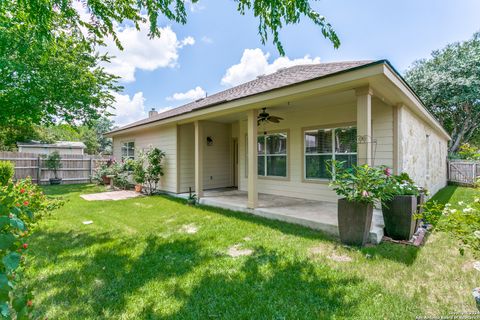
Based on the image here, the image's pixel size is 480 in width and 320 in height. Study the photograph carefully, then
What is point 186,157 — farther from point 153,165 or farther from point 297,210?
point 297,210

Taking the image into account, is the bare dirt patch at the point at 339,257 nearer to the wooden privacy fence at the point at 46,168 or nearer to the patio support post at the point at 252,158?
the patio support post at the point at 252,158

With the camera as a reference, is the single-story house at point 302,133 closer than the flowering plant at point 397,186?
No

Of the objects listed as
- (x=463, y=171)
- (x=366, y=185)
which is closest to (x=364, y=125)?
(x=366, y=185)

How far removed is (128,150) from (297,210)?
30.6 ft

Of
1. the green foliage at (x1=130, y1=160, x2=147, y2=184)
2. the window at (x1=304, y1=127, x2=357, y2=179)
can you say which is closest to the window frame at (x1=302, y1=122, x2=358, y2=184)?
the window at (x1=304, y1=127, x2=357, y2=179)

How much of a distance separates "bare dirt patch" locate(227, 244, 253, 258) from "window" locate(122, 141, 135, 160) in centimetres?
905

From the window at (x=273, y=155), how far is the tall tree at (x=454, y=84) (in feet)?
45.3

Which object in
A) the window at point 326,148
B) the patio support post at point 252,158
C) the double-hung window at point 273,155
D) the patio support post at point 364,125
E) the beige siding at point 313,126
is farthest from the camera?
the double-hung window at point 273,155

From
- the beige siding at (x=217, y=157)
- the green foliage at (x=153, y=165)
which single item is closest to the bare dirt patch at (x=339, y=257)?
the beige siding at (x=217, y=157)

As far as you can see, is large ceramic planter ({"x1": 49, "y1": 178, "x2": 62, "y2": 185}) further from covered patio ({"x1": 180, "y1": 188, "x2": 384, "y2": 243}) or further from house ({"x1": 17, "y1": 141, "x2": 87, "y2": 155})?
covered patio ({"x1": 180, "y1": 188, "x2": 384, "y2": 243})

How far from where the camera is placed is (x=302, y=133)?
697cm

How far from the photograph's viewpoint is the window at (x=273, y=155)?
7.49 meters

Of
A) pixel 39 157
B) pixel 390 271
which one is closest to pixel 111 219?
pixel 390 271

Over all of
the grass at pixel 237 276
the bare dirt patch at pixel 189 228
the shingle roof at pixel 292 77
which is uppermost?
the shingle roof at pixel 292 77
